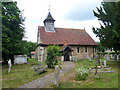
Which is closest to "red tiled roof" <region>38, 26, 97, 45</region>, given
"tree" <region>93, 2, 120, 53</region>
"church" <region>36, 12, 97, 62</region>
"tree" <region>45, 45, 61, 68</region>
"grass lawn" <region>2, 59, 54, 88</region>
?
"church" <region>36, 12, 97, 62</region>

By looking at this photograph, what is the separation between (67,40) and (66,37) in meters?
1.49

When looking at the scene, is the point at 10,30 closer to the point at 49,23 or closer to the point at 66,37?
the point at 49,23

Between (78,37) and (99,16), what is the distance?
46.3 ft

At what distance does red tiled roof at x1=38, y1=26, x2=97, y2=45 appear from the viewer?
2535cm

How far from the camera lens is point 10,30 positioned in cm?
1805

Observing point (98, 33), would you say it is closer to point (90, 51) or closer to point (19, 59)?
point (90, 51)

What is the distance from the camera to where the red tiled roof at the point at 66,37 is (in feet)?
83.2

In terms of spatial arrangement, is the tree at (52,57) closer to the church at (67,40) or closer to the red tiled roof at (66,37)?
the church at (67,40)

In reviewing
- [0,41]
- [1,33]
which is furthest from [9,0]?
[0,41]

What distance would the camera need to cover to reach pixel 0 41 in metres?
15.5

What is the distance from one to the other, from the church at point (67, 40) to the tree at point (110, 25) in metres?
10.9

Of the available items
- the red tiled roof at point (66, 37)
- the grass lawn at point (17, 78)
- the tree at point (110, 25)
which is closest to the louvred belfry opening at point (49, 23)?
the red tiled roof at point (66, 37)

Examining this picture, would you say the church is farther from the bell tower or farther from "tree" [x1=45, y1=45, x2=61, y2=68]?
"tree" [x1=45, y1=45, x2=61, y2=68]

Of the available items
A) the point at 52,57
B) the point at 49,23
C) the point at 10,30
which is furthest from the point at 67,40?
the point at 10,30
